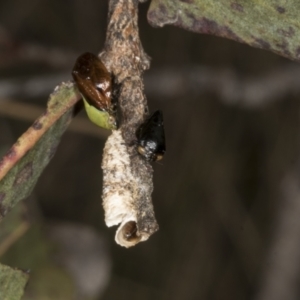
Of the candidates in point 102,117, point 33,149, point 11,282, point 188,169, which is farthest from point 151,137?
point 188,169

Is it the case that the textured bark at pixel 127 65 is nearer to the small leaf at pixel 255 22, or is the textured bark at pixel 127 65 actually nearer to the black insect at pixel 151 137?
the black insect at pixel 151 137

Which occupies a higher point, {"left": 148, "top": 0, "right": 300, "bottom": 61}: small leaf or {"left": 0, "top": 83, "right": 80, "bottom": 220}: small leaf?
{"left": 148, "top": 0, "right": 300, "bottom": 61}: small leaf

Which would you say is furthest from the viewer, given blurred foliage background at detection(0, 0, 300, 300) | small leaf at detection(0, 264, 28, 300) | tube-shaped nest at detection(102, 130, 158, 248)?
blurred foliage background at detection(0, 0, 300, 300)

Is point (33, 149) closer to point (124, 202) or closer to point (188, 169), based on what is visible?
point (124, 202)

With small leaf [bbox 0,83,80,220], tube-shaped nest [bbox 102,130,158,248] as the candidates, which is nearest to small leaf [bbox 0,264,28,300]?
small leaf [bbox 0,83,80,220]

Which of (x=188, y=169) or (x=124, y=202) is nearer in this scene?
(x=124, y=202)

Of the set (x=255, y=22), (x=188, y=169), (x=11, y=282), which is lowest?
(x=188, y=169)

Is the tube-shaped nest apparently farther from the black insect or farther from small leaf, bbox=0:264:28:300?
small leaf, bbox=0:264:28:300
